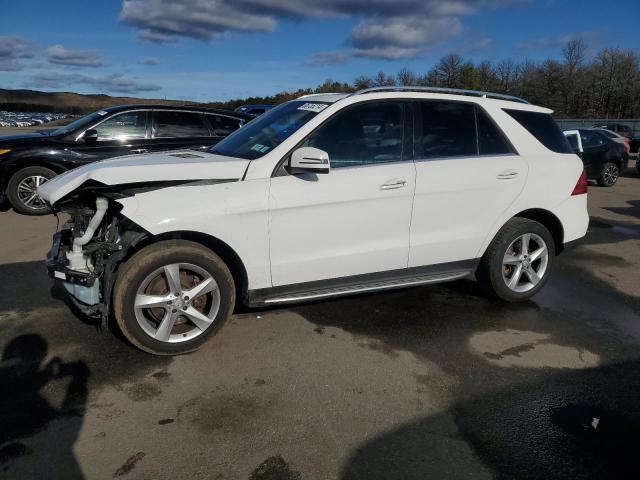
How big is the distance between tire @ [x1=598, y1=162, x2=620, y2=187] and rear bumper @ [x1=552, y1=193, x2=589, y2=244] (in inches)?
402

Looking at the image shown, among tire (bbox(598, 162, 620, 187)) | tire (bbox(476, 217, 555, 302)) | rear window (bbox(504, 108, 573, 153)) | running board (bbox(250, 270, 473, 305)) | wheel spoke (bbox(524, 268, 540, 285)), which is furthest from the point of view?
tire (bbox(598, 162, 620, 187))

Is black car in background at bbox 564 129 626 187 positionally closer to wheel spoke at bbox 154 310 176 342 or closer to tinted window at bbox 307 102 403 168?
tinted window at bbox 307 102 403 168

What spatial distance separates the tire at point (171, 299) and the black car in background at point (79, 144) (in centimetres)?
496

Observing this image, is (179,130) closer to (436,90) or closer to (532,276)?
(436,90)

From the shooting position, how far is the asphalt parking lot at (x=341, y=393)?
260 cm

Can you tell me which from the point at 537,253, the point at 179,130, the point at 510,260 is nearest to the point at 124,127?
the point at 179,130

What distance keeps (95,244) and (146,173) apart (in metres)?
0.68

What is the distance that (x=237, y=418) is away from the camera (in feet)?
9.76

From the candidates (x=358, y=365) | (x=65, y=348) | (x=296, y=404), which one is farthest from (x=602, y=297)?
(x=65, y=348)

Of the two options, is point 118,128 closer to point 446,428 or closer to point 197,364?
point 197,364

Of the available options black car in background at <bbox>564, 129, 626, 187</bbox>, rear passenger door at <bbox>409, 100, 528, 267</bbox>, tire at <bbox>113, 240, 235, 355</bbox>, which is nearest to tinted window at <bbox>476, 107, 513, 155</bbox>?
rear passenger door at <bbox>409, 100, 528, 267</bbox>

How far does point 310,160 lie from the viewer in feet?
11.7

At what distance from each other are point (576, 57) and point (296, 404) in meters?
75.3

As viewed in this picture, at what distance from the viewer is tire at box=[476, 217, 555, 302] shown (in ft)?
15.1
